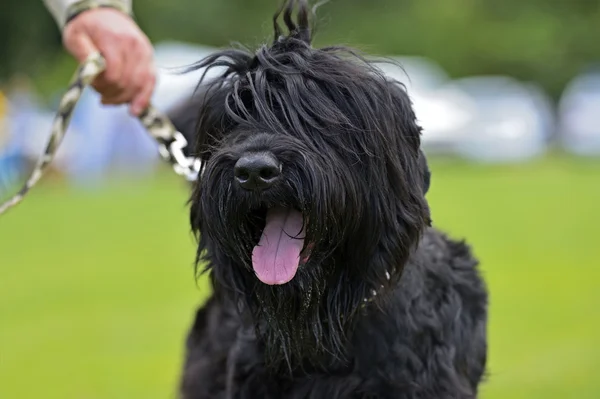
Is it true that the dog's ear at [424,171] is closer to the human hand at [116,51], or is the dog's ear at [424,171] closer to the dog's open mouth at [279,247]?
the dog's open mouth at [279,247]

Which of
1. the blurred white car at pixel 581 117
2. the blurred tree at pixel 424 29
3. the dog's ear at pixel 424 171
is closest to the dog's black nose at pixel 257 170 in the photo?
the dog's ear at pixel 424 171

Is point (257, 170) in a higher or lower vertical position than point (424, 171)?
lower

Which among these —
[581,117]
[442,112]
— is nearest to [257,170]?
[442,112]

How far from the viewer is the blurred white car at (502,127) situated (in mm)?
29736

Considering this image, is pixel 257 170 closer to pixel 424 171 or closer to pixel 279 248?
pixel 279 248

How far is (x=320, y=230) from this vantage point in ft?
10.4

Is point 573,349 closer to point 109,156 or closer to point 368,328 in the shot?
point 368,328

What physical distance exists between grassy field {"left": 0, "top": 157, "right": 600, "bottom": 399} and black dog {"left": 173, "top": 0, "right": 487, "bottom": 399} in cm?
89

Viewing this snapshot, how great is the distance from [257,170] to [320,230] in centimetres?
33

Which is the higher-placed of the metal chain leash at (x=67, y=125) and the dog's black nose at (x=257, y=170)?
the metal chain leash at (x=67, y=125)

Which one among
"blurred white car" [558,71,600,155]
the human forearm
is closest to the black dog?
the human forearm

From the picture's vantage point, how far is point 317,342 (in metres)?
3.41

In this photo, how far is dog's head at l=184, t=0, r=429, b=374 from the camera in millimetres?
3119

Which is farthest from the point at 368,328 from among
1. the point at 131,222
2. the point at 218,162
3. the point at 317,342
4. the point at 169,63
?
the point at 169,63
